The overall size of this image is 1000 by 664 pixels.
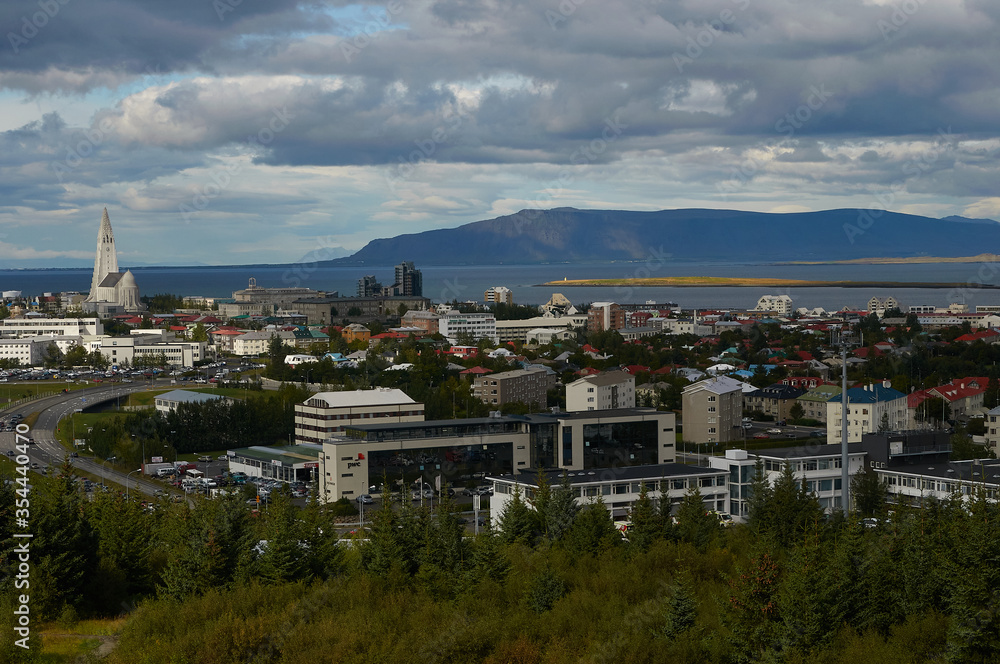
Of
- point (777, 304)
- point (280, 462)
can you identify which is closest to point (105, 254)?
point (777, 304)

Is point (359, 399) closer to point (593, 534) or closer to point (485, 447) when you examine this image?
point (485, 447)

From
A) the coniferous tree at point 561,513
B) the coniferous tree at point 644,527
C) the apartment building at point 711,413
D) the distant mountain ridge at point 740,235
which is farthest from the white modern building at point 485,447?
the distant mountain ridge at point 740,235

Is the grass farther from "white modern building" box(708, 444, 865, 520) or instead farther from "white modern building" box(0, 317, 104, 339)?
"white modern building" box(0, 317, 104, 339)

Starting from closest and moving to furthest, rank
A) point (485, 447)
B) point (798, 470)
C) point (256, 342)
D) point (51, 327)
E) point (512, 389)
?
point (798, 470)
point (485, 447)
point (512, 389)
point (256, 342)
point (51, 327)

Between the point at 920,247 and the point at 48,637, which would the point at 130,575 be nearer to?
the point at 48,637

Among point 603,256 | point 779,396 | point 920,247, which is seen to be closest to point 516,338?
point 779,396

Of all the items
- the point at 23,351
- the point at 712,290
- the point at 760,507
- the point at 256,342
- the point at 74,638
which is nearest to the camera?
the point at 74,638
